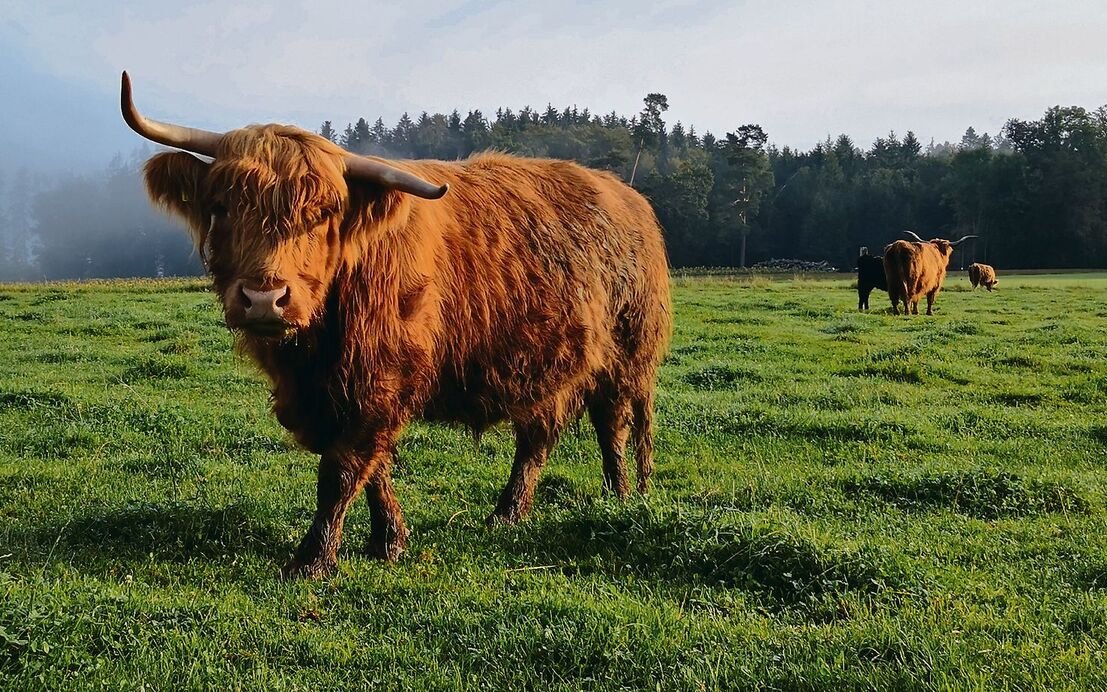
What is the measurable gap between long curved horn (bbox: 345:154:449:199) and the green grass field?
5.70ft

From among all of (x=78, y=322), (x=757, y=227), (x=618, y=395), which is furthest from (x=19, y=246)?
(x=618, y=395)

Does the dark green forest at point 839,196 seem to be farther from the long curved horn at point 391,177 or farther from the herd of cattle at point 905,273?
the long curved horn at point 391,177

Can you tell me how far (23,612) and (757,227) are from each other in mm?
76969

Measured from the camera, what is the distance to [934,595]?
11.3ft

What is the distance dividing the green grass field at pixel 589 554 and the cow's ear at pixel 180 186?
1.55 m

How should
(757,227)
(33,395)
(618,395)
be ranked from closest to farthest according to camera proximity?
(618,395)
(33,395)
(757,227)

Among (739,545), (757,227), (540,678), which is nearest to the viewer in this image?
(540,678)

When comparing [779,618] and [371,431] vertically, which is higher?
[371,431]

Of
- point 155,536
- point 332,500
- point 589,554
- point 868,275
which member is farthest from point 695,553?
point 868,275

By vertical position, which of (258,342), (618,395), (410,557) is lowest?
(410,557)

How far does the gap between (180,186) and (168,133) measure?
269 millimetres

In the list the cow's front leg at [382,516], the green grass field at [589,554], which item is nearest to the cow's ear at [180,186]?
the cow's front leg at [382,516]

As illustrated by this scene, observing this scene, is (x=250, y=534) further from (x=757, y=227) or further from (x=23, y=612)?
(x=757, y=227)

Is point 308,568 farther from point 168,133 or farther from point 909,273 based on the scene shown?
point 909,273
